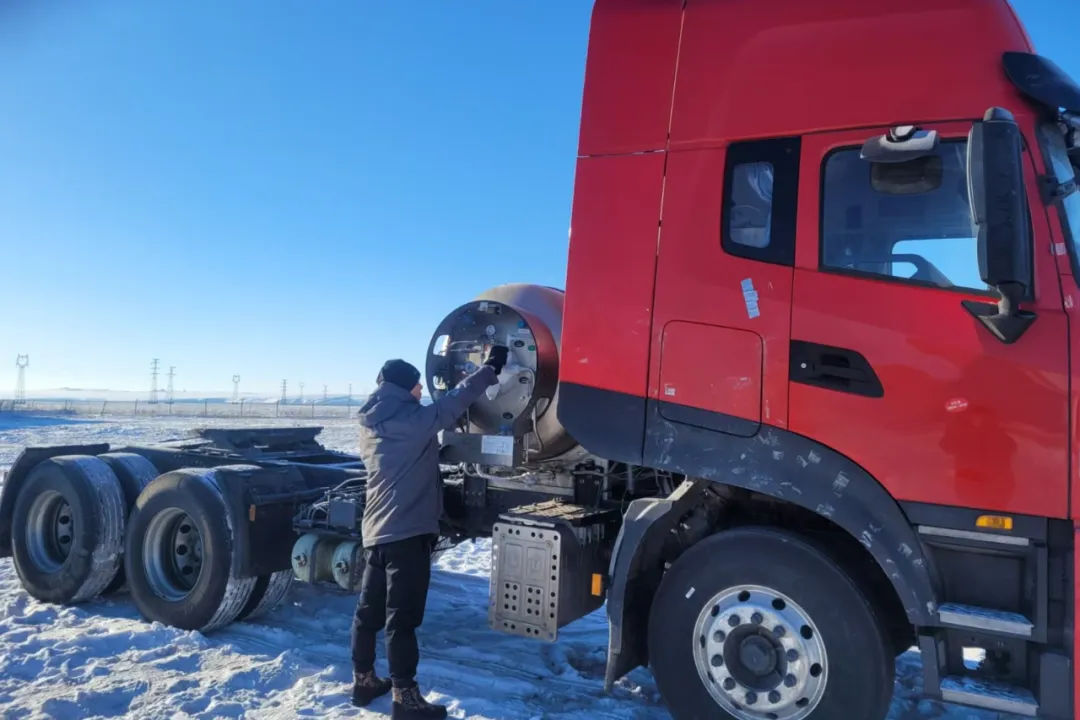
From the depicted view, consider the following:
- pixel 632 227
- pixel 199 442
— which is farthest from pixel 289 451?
pixel 632 227

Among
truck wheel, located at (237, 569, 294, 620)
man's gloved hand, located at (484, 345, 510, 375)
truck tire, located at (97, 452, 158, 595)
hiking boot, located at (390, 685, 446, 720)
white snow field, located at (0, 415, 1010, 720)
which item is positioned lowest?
white snow field, located at (0, 415, 1010, 720)

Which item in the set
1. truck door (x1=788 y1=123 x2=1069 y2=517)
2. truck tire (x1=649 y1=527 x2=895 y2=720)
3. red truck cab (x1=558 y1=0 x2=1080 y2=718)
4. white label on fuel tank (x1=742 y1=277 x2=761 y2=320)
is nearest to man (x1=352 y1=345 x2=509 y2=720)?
red truck cab (x1=558 y1=0 x2=1080 y2=718)

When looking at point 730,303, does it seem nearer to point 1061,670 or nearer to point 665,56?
point 665,56

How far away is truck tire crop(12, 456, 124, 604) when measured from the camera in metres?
6.28

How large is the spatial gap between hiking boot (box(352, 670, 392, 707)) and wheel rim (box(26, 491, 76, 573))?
366cm

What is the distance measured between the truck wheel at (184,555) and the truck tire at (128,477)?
17.2 inches

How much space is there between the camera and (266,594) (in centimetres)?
595

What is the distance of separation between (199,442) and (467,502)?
3.52m

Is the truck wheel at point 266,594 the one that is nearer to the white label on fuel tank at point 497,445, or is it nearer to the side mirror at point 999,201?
the white label on fuel tank at point 497,445

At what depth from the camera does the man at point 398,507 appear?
4.47 metres

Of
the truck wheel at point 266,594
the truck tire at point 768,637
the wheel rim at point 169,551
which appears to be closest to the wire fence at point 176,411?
the wheel rim at point 169,551

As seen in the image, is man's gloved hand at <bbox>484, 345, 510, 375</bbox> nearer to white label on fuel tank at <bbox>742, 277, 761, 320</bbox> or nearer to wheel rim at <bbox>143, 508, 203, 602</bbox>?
white label on fuel tank at <bbox>742, 277, 761, 320</bbox>

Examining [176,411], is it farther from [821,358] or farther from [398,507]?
[821,358]

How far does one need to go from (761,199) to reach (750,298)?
1.57 ft
